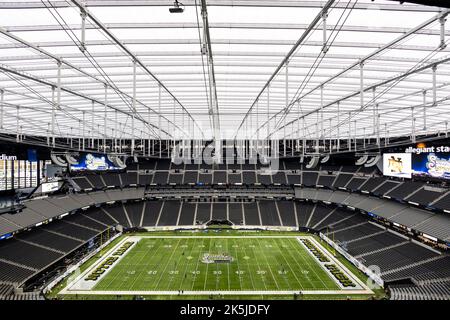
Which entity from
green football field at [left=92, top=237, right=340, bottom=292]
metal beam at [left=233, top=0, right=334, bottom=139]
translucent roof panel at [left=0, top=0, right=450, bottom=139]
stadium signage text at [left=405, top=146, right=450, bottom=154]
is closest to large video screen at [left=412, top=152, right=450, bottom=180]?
stadium signage text at [left=405, top=146, right=450, bottom=154]

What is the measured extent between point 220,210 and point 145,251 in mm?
17585

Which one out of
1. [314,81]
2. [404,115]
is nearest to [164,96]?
[314,81]

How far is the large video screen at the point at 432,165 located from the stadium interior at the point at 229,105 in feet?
0.48

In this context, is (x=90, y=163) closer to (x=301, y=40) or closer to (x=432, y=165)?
(x=301, y=40)

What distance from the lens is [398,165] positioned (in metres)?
35.3

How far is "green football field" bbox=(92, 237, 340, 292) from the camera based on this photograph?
82.7 ft

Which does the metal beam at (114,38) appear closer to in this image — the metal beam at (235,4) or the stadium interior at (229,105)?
the stadium interior at (229,105)

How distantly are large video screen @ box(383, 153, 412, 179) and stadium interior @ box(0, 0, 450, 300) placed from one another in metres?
0.16

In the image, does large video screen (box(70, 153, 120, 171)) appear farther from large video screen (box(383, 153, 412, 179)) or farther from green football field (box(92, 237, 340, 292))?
large video screen (box(383, 153, 412, 179))

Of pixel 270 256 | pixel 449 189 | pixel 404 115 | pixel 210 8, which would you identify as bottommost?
pixel 270 256

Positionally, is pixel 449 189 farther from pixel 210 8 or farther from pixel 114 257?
pixel 114 257

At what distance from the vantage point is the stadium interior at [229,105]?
493 inches
